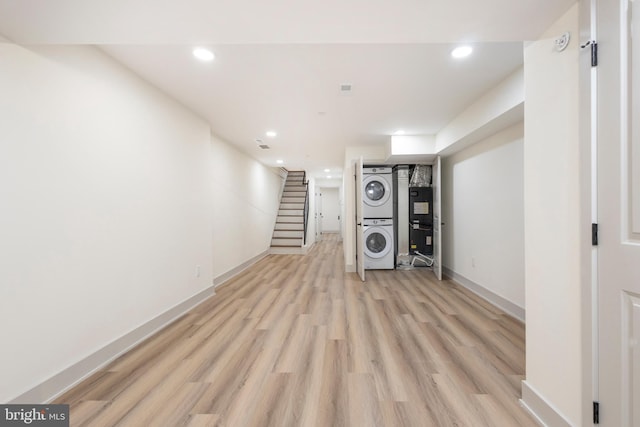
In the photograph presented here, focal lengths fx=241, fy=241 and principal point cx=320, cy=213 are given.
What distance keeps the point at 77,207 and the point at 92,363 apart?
3.75 feet

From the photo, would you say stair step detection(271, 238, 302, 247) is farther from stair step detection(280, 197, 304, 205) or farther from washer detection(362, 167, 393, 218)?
washer detection(362, 167, 393, 218)

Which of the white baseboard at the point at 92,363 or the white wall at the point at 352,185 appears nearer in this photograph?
the white baseboard at the point at 92,363

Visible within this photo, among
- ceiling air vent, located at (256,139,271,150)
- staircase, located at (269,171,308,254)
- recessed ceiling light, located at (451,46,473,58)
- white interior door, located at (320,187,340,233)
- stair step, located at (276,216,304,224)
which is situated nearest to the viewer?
recessed ceiling light, located at (451,46,473,58)

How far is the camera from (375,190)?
4.84 m

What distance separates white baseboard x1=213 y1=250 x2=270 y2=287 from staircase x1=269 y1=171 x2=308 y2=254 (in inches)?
32.9

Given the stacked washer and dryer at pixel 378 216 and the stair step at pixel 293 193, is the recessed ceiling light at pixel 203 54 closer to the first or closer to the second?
the stacked washer and dryer at pixel 378 216

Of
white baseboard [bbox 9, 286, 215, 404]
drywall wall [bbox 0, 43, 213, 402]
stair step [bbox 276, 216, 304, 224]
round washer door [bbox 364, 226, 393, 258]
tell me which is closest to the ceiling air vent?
drywall wall [bbox 0, 43, 213, 402]

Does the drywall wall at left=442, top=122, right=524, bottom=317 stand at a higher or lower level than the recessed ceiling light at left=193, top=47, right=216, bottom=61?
lower

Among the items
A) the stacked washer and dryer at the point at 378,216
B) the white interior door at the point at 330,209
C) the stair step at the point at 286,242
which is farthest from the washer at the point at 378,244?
the white interior door at the point at 330,209

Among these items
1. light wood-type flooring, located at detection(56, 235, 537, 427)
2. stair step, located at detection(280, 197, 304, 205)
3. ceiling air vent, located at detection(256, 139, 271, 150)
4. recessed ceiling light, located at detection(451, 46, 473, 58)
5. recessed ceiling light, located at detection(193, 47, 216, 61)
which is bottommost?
light wood-type flooring, located at detection(56, 235, 537, 427)

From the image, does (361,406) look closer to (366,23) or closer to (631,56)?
(631,56)

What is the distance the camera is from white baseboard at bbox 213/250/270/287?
3.89 meters

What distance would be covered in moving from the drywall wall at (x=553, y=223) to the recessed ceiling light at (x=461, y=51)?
482 millimetres

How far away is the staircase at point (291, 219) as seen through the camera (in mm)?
6898
